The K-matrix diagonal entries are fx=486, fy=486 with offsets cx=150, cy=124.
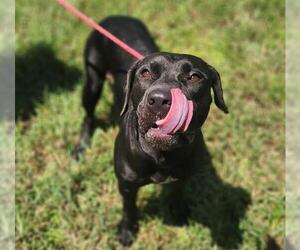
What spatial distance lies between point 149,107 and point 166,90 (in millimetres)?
133

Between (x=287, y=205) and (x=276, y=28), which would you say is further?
(x=276, y=28)

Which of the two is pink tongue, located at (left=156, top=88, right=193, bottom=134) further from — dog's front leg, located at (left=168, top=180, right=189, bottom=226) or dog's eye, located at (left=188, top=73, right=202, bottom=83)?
dog's front leg, located at (left=168, top=180, right=189, bottom=226)

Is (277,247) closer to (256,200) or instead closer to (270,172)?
(256,200)

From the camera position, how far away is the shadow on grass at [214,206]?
160 inches

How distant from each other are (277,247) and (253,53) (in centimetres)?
257

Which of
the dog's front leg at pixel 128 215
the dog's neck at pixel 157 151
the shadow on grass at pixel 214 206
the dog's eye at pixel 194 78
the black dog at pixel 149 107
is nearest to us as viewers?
the black dog at pixel 149 107

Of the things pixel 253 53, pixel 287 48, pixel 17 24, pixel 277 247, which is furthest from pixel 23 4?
pixel 277 247

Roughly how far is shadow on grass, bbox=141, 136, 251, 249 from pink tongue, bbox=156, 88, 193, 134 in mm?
1654

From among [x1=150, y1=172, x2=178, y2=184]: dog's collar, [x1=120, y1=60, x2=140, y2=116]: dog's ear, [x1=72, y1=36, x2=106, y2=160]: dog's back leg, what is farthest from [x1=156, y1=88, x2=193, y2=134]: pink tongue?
[x1=72, y1=36, x2=106, y2=160]: dog's back leg

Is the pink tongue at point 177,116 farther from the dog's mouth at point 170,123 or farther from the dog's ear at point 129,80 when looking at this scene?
the dog's ear at point 129,80

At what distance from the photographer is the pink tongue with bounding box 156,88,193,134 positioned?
8.55 feet

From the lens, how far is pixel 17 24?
236 inches

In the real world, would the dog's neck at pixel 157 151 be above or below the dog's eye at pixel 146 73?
below

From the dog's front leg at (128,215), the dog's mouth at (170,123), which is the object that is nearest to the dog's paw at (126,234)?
the dog's front leg at (128,215)
